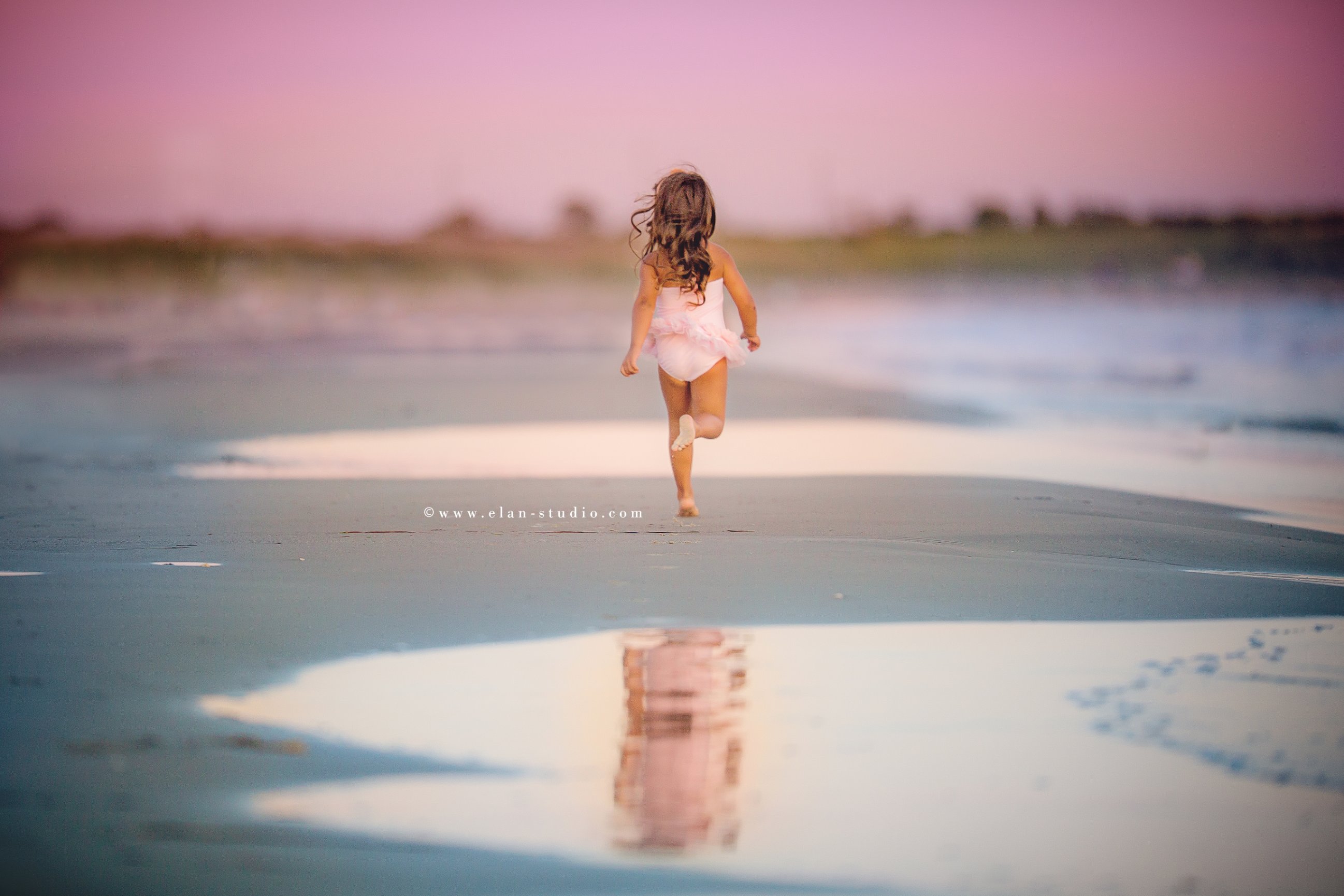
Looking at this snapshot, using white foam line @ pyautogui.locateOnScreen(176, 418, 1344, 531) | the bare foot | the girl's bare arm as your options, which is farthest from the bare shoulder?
white foam line @ pyautogui.locateOnScreen(176, 418, 1344, 531)

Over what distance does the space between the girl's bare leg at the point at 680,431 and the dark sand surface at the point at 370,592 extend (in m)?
0.15

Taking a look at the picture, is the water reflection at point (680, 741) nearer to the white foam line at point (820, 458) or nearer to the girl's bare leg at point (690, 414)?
the girl's bare leg at point (690, 414)

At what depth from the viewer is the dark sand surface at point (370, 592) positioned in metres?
2.71

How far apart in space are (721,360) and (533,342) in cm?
2560

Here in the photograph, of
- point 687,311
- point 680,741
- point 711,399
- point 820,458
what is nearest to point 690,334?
point 687,311

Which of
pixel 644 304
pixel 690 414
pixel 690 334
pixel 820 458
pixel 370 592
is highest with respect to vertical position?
pixel 644 304

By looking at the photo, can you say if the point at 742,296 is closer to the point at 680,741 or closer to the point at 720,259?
the point at 720,259

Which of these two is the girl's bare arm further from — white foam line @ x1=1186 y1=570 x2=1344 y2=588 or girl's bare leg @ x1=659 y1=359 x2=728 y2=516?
white foam line @ x1=1186 y1=570 x2=1344 y2=588

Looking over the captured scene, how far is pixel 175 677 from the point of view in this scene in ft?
12.6

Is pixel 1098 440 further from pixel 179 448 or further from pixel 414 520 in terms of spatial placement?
pixel 179 448

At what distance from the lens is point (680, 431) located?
22.0 ft

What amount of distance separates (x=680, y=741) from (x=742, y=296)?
12.2 feet

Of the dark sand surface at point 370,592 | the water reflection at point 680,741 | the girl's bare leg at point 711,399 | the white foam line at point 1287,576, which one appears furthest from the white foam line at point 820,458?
the water reflection at point 680,741

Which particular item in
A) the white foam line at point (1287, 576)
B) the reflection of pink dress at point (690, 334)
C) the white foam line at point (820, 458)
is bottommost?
the white foam line at point (1287, 576)
